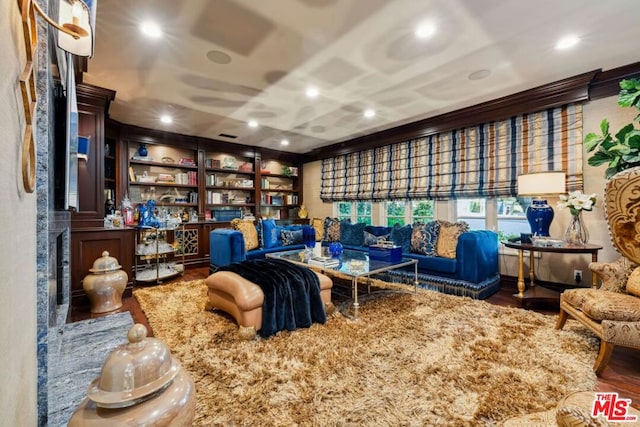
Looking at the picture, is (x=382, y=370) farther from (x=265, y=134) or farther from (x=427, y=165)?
(x=265, y=134)

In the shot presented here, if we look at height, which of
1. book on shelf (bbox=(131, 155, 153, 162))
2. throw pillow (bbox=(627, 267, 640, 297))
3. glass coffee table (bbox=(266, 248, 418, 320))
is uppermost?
book on shelf (bbox=(131, 155, 153, 162))

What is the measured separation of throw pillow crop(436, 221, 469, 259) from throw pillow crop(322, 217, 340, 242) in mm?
1842

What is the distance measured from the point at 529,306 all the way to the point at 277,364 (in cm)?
270

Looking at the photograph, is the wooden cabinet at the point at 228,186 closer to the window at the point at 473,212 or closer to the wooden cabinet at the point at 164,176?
the wooden cabinet at the point at 164,176

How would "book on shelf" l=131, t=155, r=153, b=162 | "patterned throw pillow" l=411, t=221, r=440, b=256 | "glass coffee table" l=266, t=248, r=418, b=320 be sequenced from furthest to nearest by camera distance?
1. "book on shelf" l=131, t=155, r=153, b=162
2. "patterned throw pillow" l=411, t=221, r=440, b=256
3. "glass coffee table" l=266, t=248, r=418, b=320

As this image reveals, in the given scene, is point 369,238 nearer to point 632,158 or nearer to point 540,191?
point 540,191

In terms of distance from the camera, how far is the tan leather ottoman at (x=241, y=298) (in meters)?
2.21

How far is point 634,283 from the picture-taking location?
1.93 metres

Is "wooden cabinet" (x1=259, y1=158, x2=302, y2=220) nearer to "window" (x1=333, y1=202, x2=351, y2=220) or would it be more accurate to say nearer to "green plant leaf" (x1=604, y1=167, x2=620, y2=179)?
"window" (x1=333, y1=202, x2=351, y2=220)

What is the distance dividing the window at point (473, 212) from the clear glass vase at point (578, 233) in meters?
1.10

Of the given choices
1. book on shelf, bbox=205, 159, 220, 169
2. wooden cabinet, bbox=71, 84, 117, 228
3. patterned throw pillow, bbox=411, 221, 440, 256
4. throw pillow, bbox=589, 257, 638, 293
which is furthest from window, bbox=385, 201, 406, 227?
wooden cabinet, bbox=71, 84, 117, 228

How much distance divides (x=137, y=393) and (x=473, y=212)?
4386 mm

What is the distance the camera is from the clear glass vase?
9.47 feet

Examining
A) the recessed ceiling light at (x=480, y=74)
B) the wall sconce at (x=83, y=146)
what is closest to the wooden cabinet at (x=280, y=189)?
the wall sconce at (x=83, y=146)
